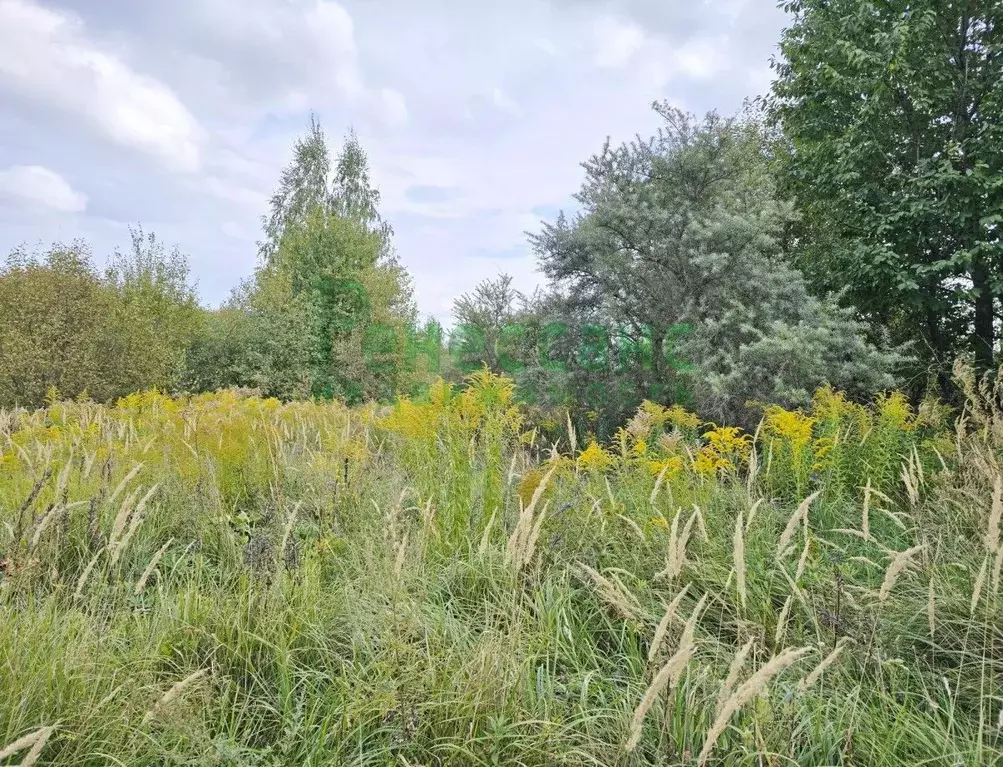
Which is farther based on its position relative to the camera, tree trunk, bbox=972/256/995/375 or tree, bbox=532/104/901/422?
tree trunk, bbox=972/256/995/375

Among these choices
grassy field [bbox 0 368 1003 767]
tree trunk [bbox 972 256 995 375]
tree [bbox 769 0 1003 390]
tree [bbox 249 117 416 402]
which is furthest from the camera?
tree [bbox 249 117 416 402]

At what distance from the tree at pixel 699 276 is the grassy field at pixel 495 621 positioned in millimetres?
3397

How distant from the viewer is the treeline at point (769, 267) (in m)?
7.85

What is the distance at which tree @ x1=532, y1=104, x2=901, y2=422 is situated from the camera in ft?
24.5

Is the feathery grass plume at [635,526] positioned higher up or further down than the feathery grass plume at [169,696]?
higher up

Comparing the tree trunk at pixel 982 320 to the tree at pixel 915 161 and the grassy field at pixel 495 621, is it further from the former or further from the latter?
the grassy field at pixel 495 621

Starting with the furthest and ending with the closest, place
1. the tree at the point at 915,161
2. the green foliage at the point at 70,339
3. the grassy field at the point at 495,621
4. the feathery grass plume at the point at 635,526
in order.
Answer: the green foliage at the point at 70,339, the tree at the point at 915,161, the feathery grass plume at the point at 635,526, the grassy field at the point at 495,621

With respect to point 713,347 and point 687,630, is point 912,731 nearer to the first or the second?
point 687,630

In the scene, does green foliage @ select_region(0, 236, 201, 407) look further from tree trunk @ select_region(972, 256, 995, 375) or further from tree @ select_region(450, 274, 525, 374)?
tree trunk @ select_region(972, 256, 995, 375)

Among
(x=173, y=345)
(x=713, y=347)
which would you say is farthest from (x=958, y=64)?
(x=173, y=345)

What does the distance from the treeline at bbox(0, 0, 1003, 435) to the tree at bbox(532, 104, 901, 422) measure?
0.09 feet

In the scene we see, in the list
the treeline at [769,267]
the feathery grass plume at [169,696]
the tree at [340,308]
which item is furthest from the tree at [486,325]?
the feathery grass plume at [169,696]

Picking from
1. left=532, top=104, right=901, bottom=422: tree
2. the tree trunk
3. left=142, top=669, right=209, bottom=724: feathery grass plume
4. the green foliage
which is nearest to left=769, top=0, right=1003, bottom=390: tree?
the tree trunk

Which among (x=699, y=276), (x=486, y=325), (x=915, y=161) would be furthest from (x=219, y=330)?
(x=915, y=161)
